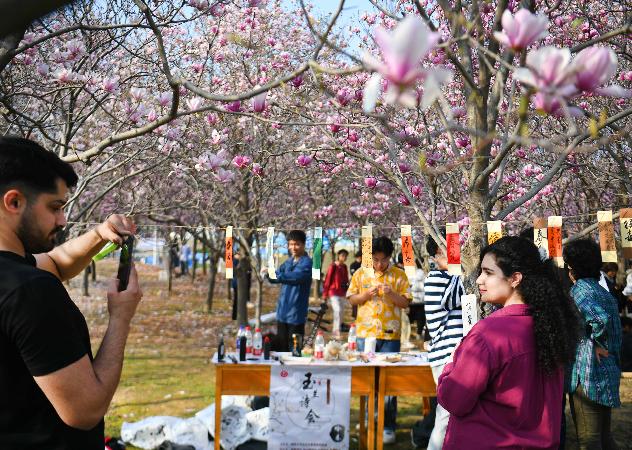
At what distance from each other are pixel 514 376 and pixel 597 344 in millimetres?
2089

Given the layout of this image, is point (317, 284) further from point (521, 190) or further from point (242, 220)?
point (521, 190)

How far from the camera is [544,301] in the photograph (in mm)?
2811

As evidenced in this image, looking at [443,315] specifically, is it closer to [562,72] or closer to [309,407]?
[309,407]

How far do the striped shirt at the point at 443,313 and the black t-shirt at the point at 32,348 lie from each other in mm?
3550

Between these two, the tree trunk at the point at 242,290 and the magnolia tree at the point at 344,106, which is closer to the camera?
the magnolia tree at the point at 344,106

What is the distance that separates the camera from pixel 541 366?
9.00 feet

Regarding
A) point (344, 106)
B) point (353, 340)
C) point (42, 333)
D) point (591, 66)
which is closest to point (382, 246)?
point (353, 340)

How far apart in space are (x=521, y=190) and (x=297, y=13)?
5470mm

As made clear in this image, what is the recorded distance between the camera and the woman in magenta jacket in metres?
2.71

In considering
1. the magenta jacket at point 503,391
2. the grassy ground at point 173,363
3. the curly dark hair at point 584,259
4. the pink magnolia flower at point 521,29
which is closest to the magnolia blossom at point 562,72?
the pink magnolia flower at point 521,29

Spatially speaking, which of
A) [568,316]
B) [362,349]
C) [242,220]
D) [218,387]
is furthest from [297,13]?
[568,316]

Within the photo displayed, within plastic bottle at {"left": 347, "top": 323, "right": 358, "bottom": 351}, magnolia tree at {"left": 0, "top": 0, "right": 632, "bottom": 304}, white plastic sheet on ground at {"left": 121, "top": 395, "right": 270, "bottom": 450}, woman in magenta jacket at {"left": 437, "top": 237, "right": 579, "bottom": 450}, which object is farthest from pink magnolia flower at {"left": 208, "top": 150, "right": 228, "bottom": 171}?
woman in magenta jacket at {"left": 437, "top": 237, "right": 579, "bottom": 450}

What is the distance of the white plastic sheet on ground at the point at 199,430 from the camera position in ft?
18.5

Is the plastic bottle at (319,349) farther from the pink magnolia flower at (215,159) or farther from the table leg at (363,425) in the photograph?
the pink magnolia flower at (215,159)
